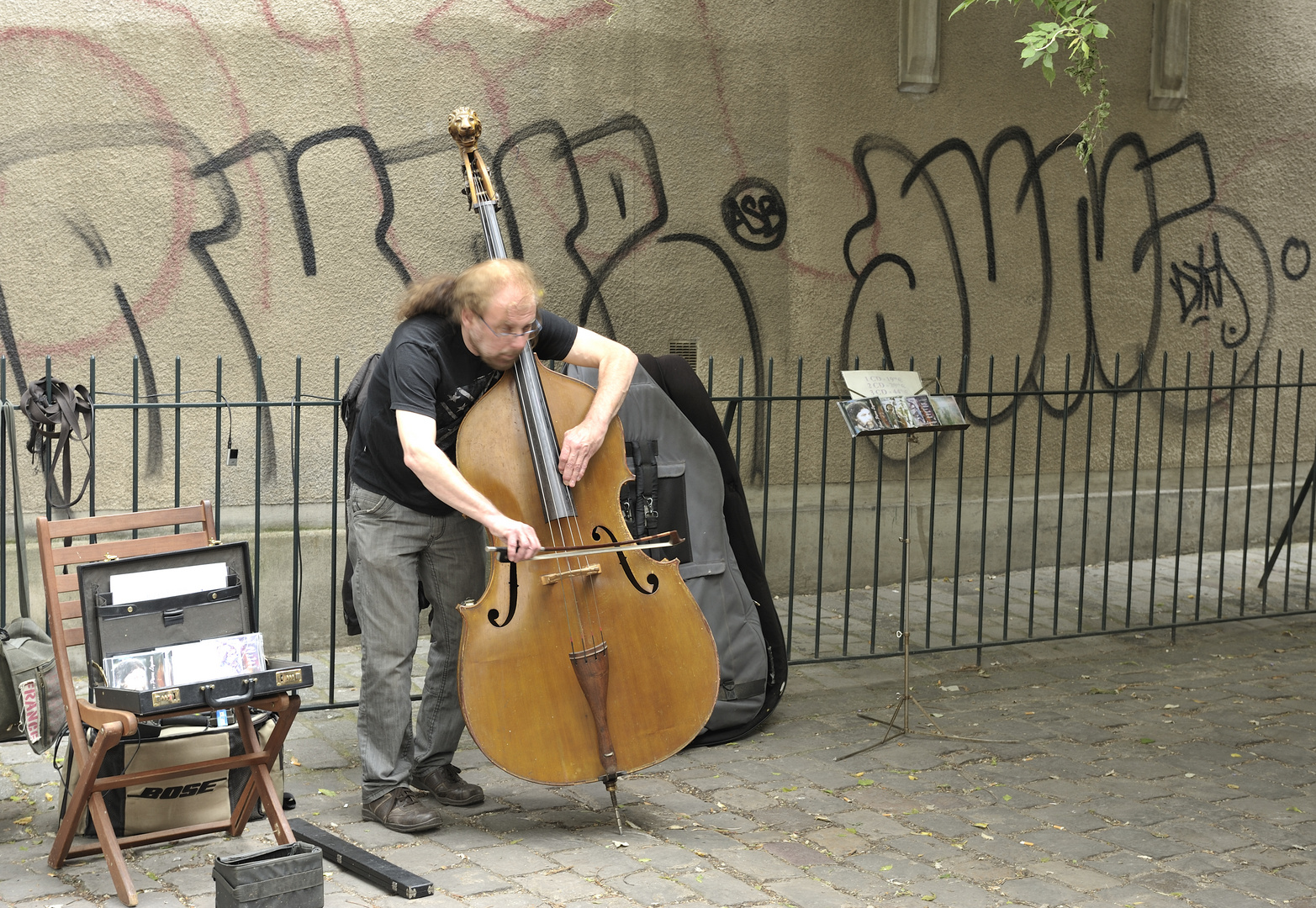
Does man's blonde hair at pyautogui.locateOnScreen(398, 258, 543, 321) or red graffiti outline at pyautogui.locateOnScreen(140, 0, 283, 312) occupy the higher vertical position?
red graffiti outline at pyautogui.locateOnScreen(140, 0, 283, 312)

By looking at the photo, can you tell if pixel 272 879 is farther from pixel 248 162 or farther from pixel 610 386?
pixel 248 162

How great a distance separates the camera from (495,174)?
20.9 ft

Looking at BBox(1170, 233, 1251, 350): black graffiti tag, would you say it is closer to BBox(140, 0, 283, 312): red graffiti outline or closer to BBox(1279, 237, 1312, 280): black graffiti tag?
BBox(1279, 237, 1312, 280): black graffiti tag

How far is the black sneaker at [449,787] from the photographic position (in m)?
4.08

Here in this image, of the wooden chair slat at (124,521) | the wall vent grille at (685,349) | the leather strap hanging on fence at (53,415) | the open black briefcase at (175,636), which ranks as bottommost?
the open black briefcase at (175,636)

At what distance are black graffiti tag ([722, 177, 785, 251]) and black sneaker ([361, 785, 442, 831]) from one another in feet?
12.8

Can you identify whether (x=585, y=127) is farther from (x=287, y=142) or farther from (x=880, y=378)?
(x=880, y=378)

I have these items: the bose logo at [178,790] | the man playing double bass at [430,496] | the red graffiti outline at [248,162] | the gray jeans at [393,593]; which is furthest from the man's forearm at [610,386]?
the red graffiti outline at [248,162]

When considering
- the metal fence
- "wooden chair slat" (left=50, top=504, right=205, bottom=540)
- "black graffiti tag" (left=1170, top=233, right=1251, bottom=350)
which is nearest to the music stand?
the metal fence

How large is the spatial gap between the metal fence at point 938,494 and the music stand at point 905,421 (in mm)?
207

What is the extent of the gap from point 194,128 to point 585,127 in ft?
6.08

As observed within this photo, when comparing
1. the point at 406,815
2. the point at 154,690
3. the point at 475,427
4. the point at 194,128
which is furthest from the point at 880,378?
the point at 194,128

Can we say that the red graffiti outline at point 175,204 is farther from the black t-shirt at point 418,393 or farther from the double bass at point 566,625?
the double bass at point 566,625

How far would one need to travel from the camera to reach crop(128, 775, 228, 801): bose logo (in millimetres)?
3691
